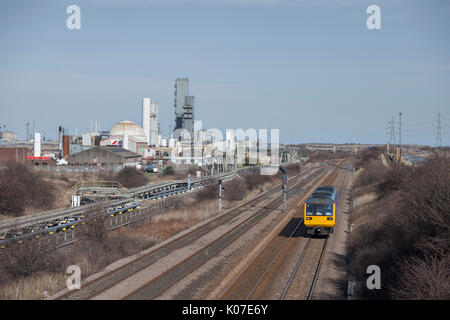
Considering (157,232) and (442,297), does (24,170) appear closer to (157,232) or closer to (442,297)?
(157,232)

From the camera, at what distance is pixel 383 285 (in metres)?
13.5

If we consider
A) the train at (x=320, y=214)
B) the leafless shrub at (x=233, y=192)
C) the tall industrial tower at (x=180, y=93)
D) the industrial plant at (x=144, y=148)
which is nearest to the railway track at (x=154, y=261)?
the train at (x=320, y=214)

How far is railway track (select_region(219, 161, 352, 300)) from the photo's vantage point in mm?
13725

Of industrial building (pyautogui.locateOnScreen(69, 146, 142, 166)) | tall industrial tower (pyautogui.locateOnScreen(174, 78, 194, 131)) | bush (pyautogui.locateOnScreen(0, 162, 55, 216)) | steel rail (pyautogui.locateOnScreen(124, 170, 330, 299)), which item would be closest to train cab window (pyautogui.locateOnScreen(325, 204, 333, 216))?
steel rail (pyautogui.locateOnScreen(124, 170, 330, 299))

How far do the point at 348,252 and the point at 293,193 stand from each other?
87.8ft

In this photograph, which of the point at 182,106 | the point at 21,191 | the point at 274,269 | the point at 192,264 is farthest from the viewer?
the point at 182,106

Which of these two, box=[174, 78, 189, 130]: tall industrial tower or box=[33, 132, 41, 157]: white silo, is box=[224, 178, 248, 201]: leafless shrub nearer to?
box=[33, 132, 41, 157]: white silo

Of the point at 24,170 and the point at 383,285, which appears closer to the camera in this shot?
the point at 383,285

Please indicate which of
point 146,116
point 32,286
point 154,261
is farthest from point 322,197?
point 146,116

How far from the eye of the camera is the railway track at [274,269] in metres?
13.7

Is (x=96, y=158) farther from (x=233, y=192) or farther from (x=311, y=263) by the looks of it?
(x=311, y=263)

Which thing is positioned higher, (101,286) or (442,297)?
(442,297)

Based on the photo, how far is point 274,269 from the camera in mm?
16703

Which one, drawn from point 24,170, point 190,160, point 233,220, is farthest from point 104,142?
point 233,220
